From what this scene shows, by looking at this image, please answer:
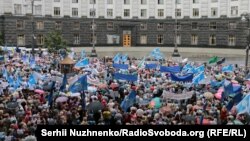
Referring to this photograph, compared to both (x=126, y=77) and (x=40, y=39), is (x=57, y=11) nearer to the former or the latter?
(x=40, y=39)

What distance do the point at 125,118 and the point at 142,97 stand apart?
17.3 ft

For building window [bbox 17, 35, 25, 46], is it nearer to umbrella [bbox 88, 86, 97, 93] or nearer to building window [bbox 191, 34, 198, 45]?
building window [bbox 191, 34, 198, 45]

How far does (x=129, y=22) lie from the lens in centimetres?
7556

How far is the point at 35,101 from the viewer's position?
70.7 feet

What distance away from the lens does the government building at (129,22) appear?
228 feet

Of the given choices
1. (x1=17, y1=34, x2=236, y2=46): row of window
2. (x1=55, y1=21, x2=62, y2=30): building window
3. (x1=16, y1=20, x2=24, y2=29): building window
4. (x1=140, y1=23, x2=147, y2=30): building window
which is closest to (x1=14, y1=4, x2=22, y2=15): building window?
(x1=16, y1=20, x2=24, y2=29): building window

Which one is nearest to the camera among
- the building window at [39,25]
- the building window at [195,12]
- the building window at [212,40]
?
the building window at [39,25]

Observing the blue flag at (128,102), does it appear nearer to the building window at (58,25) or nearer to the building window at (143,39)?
the building window at (58,25)

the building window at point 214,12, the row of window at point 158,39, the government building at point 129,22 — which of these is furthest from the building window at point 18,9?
the building window at point 214,12

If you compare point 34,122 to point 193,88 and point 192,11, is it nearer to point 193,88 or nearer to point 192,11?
point 193,88

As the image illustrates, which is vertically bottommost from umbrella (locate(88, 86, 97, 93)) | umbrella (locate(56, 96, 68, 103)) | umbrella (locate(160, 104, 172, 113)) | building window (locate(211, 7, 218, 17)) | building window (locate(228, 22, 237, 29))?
umbrella (locate(160, 104, 172, 113))

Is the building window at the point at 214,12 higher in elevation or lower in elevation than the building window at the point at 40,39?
higher

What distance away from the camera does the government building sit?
69.6 metres

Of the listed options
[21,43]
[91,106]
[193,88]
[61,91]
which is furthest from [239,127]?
[21,43]
